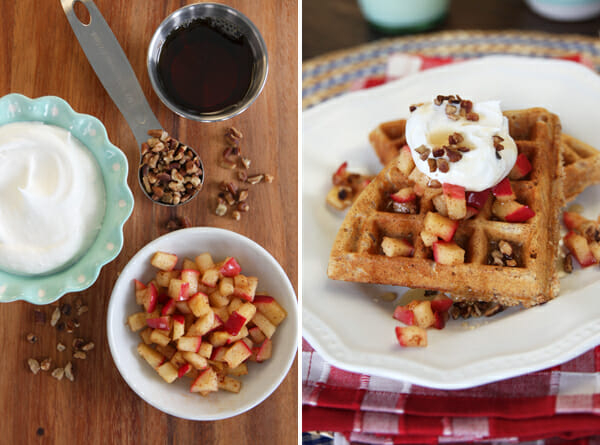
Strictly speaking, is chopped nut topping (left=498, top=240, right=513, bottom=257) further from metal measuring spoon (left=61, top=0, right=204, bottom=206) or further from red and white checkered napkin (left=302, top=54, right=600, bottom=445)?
metal measuring spoon (left=61, top=0, right=204, bottom=206)

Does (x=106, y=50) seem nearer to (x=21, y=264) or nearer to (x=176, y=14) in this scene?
(x=176, y=14)

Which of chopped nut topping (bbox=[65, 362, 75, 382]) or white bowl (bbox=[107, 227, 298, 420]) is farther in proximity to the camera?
chopped nut topping (bbox=[65, 362, 75, 382])

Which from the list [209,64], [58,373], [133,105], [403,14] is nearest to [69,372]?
Result: [58,373]

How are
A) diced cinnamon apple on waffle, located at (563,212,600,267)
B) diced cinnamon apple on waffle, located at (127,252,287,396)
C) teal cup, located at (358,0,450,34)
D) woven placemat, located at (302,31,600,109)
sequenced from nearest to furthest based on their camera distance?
diced cinnamon apple on waffle, located at (127,252,287,396)
diced cinnamon apple on waffle, located at (563,212,600,267)
woven placemat, located at (302,31,600,109)
teal cup, located at (358,0,450,34)

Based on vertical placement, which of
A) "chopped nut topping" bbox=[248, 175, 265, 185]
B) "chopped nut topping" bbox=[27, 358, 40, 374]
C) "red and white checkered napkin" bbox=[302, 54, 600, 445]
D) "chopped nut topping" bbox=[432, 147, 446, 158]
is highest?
"chopped nut topping" bbox=[248, 175, 265, 185]

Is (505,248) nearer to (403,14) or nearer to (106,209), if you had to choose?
(106,209)

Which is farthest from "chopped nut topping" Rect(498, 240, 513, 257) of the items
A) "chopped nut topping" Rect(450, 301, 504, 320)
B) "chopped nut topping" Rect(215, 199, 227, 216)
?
"chopped nut topping" Rect(215, 199, 227, 216)

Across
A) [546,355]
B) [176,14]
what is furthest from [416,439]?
[176,14]
